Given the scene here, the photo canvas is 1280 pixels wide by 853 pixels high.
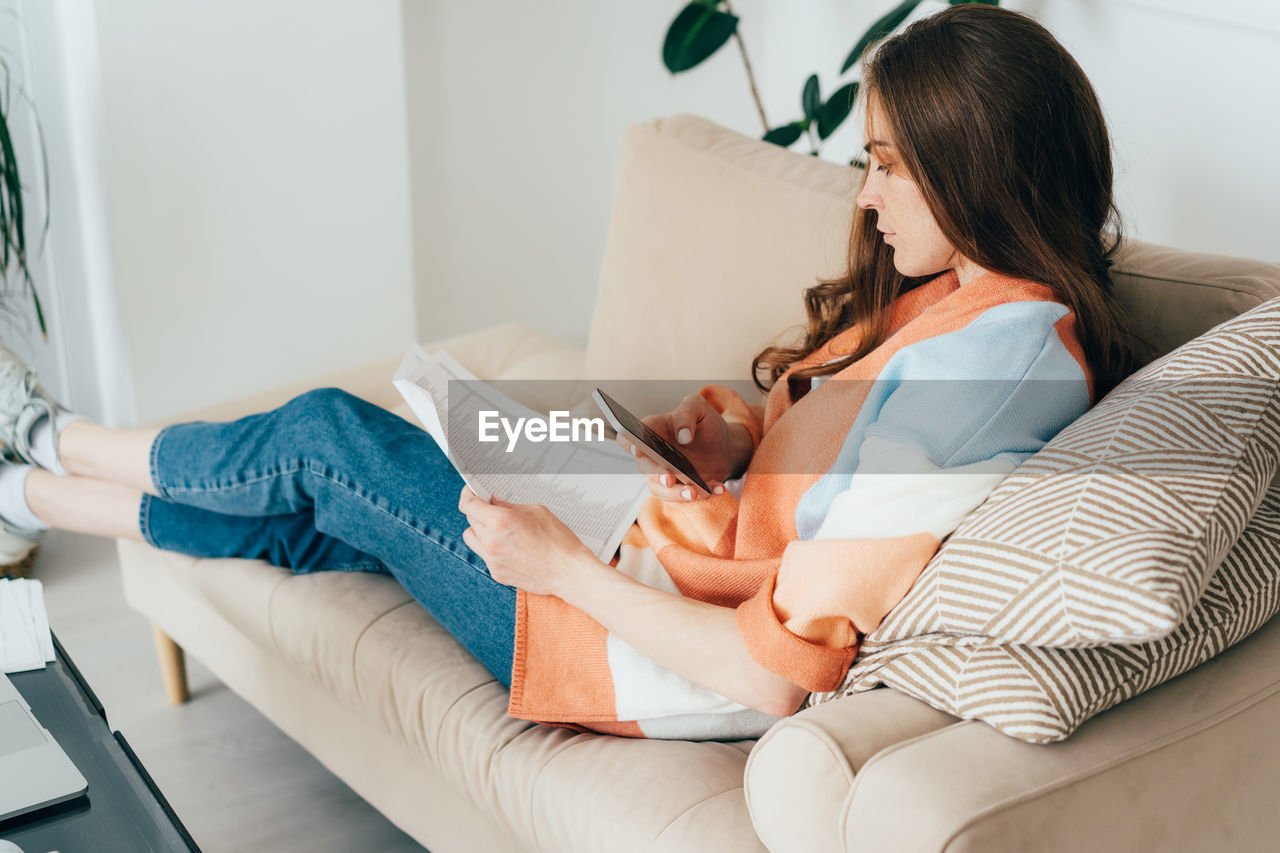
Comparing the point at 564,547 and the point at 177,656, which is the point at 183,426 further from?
the point at 564,547

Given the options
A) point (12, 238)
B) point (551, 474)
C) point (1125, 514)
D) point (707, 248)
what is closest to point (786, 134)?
point (707, 248)

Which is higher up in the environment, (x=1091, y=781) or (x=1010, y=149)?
(x=1010, y=149)

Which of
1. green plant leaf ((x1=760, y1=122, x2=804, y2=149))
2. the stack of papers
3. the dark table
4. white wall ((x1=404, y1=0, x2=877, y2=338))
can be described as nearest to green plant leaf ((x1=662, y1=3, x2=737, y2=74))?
green plant leaf ((x1=760, y1=122, x2=804, y2=149))

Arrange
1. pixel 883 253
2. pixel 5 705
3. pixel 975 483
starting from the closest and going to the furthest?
pixel 975 483
pixel 5 705
pixel 883 253

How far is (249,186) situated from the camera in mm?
2432

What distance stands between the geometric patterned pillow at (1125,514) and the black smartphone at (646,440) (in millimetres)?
233

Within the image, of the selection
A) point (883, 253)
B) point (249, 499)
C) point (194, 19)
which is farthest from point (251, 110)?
point (883, 253)

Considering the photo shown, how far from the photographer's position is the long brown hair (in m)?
1.01

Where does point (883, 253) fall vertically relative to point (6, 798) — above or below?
above

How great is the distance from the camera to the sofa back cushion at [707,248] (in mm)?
1491

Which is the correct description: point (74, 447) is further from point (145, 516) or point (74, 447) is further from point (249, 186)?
point (249, 186)

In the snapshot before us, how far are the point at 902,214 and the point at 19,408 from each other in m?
1.20

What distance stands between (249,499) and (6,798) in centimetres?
51

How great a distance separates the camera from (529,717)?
3.72ft
